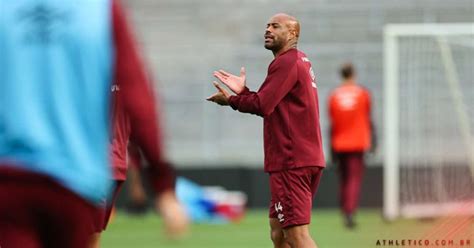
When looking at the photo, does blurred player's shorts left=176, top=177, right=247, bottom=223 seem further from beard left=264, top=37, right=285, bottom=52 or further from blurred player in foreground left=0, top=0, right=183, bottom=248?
blurred player in foreground left=0, top=0, right=183, bottom=248

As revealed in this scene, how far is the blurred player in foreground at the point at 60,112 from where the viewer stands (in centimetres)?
419

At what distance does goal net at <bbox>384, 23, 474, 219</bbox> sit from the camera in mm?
17594

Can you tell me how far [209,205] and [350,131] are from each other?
3469 millimetres

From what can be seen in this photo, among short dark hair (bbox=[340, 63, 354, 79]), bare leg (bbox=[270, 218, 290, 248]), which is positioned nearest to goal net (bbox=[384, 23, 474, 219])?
short dark hair (bbox=[340, 63, 354, 79])

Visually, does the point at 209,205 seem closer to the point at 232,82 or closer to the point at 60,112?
the point at 232,82

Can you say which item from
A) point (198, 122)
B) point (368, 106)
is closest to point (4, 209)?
point (368, 106)

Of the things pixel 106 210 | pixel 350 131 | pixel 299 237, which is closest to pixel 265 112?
pixel 299 237

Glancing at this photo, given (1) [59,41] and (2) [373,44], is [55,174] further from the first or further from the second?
(2) [373,44]

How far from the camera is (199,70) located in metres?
24.4

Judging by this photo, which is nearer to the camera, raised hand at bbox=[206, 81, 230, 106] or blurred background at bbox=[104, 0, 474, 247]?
raised hand at bbox=[206, 81, 230, 106]

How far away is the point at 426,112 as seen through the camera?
61.4 ft

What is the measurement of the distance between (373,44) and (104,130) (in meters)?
20.0

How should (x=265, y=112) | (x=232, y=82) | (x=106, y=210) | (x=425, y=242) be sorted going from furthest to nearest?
1. (x=425, y=242)
2. (x=106, y=210)
3. (x=232, y=82)
4. (x=265, y=112)

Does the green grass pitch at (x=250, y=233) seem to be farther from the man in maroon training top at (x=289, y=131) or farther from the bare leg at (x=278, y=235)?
the man in maroon training top at (x=289, y=131)
